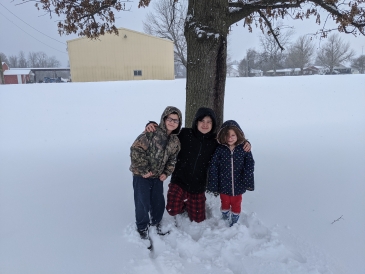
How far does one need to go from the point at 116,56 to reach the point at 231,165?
1576cm

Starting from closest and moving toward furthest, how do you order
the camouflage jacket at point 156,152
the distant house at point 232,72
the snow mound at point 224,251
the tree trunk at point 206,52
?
the snow mound at point 224,251 → the camouflage jacket at point 156,152 → the tree trunk at point 206,52 → the distant house at point 232,72

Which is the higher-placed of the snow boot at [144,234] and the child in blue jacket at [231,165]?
the child in blue jacket at [231,165]

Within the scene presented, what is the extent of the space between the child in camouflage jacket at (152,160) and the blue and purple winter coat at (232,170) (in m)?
0.47

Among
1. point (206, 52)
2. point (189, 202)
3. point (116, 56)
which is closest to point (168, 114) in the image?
point (189, 202)

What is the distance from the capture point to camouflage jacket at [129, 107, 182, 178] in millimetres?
2738

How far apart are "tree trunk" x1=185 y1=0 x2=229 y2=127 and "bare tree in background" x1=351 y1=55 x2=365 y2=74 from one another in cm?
4903

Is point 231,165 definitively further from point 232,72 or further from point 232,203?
point 232,72

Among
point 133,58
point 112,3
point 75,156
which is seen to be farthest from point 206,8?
point 133,58

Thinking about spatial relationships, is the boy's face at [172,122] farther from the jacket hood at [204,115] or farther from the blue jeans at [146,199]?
the blue jeans at [146,199]

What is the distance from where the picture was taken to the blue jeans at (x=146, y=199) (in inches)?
111

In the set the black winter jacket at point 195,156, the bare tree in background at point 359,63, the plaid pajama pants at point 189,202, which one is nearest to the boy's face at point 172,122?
the black winter jacket at point 195,156

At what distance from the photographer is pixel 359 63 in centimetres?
4691

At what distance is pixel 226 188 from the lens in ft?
9.87

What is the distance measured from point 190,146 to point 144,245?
117 centimetres
